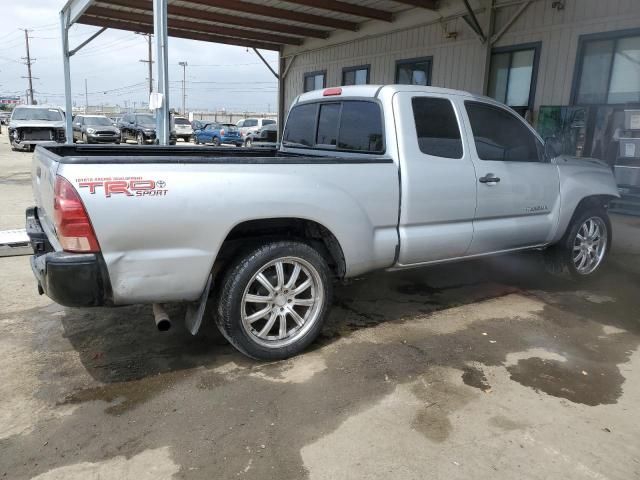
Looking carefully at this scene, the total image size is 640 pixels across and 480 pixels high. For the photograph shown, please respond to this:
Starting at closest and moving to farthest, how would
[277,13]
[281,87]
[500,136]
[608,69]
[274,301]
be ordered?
[274,301], [500,136], [608,69], [277,13], [281,87]

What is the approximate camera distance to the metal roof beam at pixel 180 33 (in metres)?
15.1

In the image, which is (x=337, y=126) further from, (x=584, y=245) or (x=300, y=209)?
(x=584, y=245)

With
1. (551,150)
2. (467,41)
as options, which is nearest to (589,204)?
(551,150)

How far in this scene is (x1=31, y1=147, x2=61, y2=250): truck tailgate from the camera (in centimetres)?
294

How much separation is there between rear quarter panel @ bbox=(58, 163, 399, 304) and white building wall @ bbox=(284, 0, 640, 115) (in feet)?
26.4

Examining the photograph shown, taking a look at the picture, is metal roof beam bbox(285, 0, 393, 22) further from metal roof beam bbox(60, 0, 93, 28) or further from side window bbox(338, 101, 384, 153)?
side window bbox(338, 101, 384, 153)

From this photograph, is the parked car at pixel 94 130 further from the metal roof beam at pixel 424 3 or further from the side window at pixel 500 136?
the side window at pixel 500 136

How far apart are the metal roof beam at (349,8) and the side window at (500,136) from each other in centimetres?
841

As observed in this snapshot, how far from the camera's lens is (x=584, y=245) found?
566 centimetres

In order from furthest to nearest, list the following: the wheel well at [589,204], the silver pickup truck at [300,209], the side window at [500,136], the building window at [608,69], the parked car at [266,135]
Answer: the parked car at [266,135]
the building window at [608,69]
the wheel well at [589,204]
the side window at [500,136]
the silver pickup truck at [300,209]

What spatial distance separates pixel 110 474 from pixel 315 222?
1.92 meters

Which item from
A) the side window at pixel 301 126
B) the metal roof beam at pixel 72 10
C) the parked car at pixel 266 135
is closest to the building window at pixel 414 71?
the metal roof beam at pixel 72 10

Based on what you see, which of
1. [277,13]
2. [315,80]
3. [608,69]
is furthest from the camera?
[315,80]

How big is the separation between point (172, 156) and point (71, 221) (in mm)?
813
